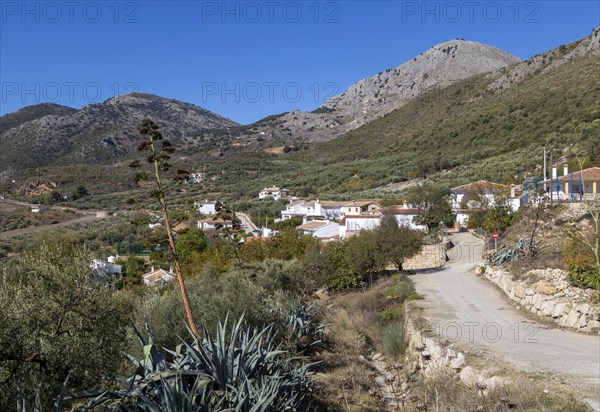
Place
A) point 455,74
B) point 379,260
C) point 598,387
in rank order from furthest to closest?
point 455,74
point 379,260
point 598,387

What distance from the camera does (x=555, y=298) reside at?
12570 mm

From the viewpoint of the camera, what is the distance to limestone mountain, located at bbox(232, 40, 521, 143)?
13188 cm

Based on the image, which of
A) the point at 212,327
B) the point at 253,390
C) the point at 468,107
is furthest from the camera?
the point at 468,107

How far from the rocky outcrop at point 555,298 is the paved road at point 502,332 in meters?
0.36

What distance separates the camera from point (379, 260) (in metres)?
21.5

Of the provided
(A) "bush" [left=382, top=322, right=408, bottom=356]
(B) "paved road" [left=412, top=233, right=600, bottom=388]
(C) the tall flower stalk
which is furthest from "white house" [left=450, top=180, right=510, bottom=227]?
(C) the tall flower stalk

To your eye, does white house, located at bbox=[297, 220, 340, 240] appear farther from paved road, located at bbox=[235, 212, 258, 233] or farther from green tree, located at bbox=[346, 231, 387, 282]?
green tree, located at bbox=[346, 231, 387, 282]

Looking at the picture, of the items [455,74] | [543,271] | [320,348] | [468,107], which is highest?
[455,74]

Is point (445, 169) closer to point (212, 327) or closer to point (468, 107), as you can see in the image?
point (468, 107)

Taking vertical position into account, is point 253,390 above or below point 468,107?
below

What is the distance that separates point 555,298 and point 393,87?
475 ft

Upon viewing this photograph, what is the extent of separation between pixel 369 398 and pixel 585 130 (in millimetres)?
44560

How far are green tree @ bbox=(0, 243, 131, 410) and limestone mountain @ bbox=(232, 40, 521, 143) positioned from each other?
388ft

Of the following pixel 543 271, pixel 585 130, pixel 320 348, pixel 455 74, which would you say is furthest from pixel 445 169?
pixel 455 74
